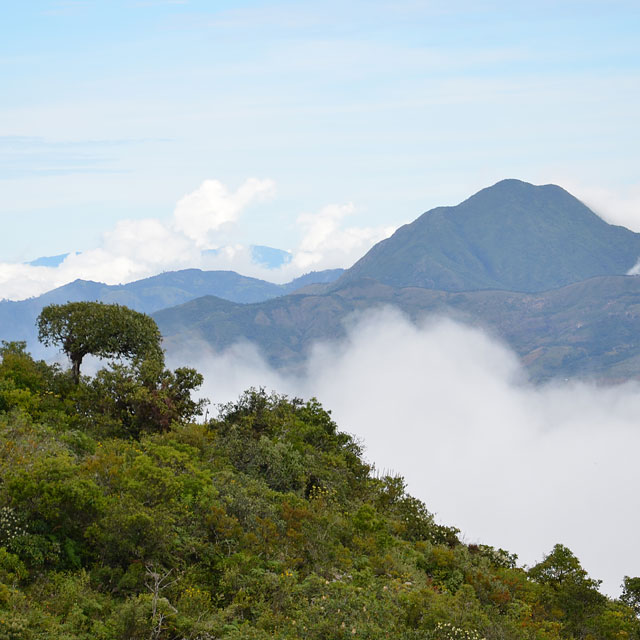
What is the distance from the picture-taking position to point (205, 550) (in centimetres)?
1916

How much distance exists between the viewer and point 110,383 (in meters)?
32.0

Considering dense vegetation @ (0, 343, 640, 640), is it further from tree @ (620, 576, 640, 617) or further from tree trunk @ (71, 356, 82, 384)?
tree trunk @ (71, 356, 82, 384)

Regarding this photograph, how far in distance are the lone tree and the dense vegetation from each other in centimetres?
279

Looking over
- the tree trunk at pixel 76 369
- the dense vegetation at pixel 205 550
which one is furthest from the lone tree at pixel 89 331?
the dense vegetation at pixel 205 550

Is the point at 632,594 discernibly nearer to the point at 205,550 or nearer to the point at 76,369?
the point at 205,550

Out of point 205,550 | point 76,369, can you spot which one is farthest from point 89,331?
point 205,550

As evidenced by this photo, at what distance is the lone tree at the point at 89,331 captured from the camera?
3491 cm

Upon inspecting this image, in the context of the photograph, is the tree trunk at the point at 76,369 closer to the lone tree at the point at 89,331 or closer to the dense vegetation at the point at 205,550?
the lone tree at the point at 89,331

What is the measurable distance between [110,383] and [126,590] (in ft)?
53.4

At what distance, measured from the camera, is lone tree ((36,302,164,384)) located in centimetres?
3491

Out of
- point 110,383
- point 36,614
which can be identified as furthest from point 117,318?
point 36,614

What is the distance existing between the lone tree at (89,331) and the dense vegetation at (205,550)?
9.14ft

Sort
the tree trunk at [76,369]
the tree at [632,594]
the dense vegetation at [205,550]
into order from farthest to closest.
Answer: the tree trunk at [76,369], the tree at [632,594], the dense vegetation at [205,550]

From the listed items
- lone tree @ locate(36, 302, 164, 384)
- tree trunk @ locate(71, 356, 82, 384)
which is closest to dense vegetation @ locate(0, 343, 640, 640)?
tree trunk @ locate(71, 356, 82, 384)
